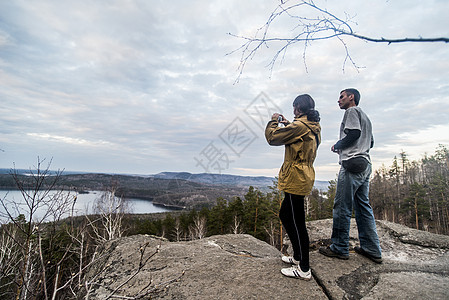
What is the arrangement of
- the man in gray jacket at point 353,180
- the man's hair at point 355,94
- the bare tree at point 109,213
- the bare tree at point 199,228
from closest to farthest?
the man in gray jacket at point 353,180 < the man's hair at point 355,94 < the bare tree at point 109,213 < the bare tree at point 199,228

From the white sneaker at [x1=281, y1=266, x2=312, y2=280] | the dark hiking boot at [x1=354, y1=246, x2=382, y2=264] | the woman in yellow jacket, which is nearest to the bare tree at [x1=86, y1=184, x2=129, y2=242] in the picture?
the white sneaker at [x1=281, y1=266, x2=312, y2=280]

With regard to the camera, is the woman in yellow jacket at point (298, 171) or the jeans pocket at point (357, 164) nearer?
the woman in yellow jacket at point (298, 171)

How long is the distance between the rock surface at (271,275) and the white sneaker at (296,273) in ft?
0.17

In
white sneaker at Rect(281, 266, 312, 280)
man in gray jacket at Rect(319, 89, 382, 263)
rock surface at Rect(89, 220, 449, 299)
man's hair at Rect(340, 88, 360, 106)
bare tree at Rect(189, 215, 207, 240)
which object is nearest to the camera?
rock surface at Rect(89, 220, 449, 299)

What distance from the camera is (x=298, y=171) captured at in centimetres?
246

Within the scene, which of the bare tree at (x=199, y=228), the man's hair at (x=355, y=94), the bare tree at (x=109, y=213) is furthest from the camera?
the bare tree at (x=199, y=228)

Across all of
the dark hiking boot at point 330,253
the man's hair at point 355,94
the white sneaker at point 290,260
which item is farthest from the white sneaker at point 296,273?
the man's hair at point 355,94

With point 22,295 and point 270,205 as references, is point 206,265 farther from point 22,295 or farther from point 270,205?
point 270,205

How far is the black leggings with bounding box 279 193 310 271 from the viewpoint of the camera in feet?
7.98

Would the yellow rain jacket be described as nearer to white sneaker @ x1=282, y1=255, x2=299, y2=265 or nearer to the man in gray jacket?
the man in gray jacket

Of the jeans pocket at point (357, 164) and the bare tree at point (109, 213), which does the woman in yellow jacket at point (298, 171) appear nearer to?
the jeans pocket at point (357, 164)

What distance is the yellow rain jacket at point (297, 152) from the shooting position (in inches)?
96.0

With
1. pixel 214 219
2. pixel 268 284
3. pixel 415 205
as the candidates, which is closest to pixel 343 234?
pixel 268 284

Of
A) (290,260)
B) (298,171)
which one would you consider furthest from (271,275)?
(298,171)
